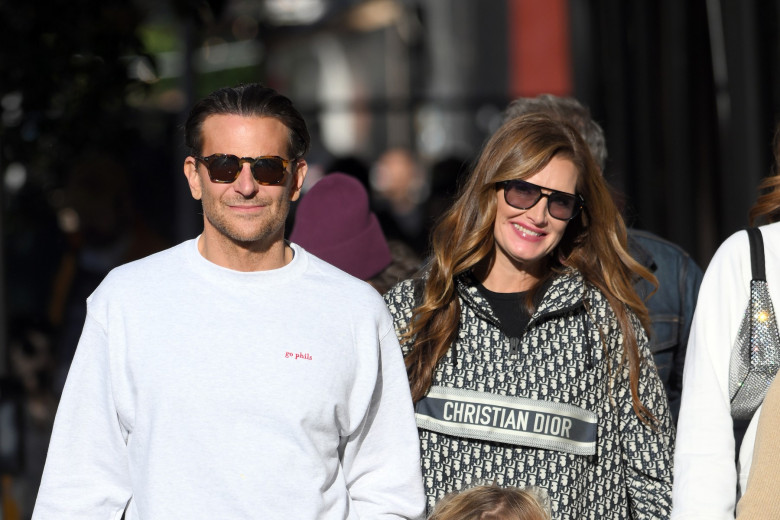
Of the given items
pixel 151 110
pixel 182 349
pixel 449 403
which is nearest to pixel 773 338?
pixel 449 403

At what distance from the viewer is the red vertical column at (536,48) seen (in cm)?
1342

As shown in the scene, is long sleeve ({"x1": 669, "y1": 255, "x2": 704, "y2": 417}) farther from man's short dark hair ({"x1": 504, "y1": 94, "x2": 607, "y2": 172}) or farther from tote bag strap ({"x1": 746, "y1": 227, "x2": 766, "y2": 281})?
tote bag strap ({"x1": 746, "y1": 227, "x2": 766, "y2": 281})

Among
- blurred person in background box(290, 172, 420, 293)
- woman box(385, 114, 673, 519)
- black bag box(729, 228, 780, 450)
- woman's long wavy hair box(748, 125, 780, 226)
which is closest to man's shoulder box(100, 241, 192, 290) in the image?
woman box(385, 114, 673, 519)

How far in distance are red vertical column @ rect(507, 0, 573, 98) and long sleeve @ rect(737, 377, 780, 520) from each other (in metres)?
10.9

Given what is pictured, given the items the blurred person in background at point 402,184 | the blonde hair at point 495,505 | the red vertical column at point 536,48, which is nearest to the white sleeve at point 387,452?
the blonde hair at point 495,505

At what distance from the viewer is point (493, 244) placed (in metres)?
3.12

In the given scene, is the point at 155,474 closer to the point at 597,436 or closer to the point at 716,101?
the point at 597,436

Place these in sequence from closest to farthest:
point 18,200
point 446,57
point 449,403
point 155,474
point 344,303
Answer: point 155,474 → point 344,303 → point 449,403 → point 18,200 → point 446,57

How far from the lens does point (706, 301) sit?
2.65 m

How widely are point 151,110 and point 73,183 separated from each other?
7.56ft

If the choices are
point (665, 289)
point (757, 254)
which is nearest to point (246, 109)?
point (757, 254)

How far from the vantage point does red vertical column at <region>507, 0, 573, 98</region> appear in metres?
13.4

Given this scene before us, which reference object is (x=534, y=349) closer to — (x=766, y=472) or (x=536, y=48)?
(x=766, y=472)

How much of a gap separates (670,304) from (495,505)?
43.2 inches
